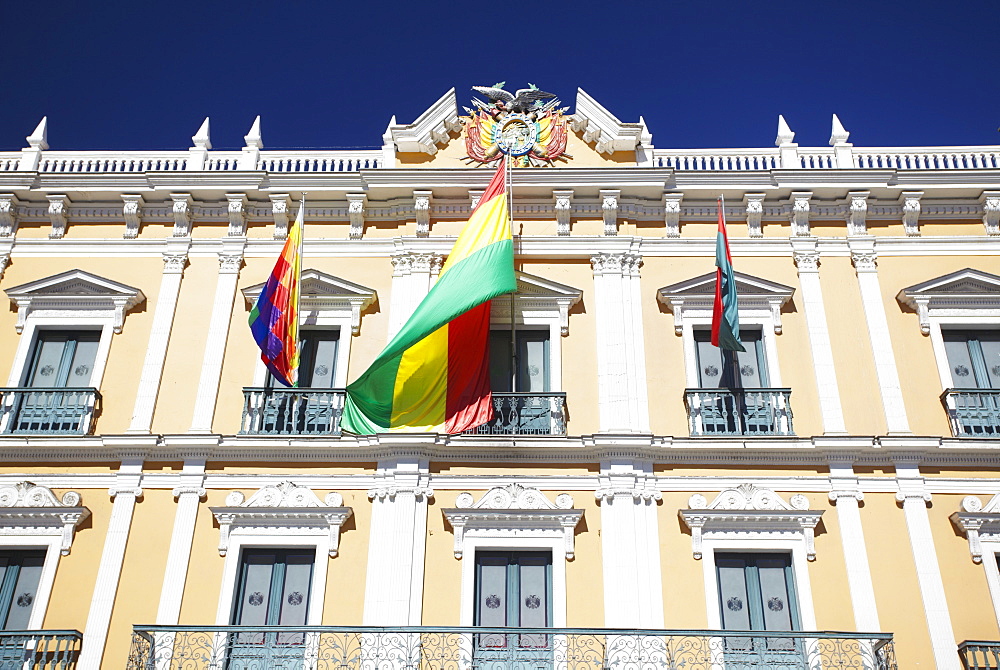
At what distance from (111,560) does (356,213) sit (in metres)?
6.51

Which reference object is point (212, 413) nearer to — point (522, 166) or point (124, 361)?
point (124, 361)

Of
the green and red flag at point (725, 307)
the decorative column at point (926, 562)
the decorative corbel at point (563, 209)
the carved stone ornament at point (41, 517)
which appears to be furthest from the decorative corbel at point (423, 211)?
the decorative column at point (926, 562)

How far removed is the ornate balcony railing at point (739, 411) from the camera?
15.0m

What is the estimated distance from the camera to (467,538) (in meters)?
14.2

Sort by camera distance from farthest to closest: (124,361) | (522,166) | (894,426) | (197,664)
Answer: (522,166), (124,361), (894,426), (197,664)

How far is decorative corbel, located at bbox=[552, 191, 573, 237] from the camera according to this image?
16.9 meters

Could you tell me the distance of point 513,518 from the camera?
46.9ft

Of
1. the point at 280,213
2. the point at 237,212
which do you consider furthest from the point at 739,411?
the point at 237,212

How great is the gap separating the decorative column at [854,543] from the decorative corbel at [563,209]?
5.51 m

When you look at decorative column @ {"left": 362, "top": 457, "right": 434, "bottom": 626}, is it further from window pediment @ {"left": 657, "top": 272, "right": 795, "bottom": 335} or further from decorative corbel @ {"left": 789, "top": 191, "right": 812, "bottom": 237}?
decorative corbel @ {"left": 789, "top": 191, "right": 812, "bottom": 237}

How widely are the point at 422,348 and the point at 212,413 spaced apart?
3249 millimetres

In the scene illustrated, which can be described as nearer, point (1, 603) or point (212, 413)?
point (1, 603)

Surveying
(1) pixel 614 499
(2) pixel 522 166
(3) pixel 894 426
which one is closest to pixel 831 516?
(3) pixel 894 426

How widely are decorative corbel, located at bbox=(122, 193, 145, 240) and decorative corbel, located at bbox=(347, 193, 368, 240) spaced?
3.47 metres
